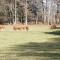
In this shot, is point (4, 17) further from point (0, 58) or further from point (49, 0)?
point (0, 58)

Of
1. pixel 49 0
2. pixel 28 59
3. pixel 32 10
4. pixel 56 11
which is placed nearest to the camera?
pixel 28 59

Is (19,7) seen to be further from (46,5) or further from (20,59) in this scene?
(20,59)

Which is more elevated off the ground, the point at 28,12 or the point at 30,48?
the point at 30,48

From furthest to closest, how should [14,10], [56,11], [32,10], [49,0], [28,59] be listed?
[49,0], [56,11], [32,10], [14,10], [28,59]

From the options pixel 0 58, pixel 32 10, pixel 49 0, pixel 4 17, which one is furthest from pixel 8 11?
pixel 0 58

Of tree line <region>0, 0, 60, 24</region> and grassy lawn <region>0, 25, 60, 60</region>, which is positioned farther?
tree line <region>0, 0, 60, 24</region>

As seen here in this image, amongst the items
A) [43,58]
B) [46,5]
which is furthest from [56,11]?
[43,58]

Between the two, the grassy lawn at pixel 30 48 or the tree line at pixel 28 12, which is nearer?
the grassy lawn at pixel 30 48

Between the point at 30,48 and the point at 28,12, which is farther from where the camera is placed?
the point at 28,12

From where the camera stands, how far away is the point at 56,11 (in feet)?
194

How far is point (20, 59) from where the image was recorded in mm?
9227

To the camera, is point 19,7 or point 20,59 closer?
point 20,59

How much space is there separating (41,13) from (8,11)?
9.07 metres

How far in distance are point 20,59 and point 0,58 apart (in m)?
0.83
